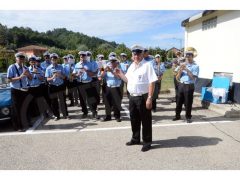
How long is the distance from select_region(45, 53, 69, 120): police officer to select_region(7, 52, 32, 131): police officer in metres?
0.97

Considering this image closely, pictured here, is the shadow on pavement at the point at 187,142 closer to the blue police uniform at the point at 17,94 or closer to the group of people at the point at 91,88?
the group of people at the point at 91,88

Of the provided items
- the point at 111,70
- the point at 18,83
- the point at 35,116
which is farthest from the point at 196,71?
the point at 35,116

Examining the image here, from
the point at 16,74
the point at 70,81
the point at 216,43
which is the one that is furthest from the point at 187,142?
the point at 216,43

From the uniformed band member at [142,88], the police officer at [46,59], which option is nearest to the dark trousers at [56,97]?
the police officer at [46,59]

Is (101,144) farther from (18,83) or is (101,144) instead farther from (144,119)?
(18,83)

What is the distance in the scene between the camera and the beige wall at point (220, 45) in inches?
366

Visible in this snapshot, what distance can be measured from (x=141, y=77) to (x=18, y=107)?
3.57 m

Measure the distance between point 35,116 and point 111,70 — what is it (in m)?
3.21

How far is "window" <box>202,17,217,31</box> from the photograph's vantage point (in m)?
10.9

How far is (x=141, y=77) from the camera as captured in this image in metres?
5.33

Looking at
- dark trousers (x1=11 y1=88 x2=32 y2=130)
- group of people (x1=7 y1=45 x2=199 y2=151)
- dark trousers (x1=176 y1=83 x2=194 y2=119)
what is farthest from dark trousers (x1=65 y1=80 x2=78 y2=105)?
dark trousers (x1=176 y1=83 x2=194 y2=119)

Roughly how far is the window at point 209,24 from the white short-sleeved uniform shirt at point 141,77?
6.64m

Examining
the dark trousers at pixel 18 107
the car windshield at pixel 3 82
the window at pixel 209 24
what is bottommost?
the dark trousers at pixel 18 107

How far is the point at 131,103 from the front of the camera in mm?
5605
